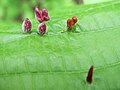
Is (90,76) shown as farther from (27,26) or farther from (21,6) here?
(21,6)

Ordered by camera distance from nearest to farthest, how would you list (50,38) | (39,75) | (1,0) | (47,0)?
(39,75) < (50,38) < (1,0) < (47,0)

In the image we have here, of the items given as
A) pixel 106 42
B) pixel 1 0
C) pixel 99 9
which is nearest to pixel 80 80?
pixel 106 42

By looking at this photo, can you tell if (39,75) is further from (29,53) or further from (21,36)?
(21,36)

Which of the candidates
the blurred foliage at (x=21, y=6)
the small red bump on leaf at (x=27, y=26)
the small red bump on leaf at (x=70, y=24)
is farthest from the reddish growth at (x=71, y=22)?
the blurred foliage at (x=21, y=6)

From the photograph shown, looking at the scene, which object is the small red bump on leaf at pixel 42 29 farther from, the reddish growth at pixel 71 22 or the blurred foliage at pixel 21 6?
A: the blurred foliage at pixel 21 6

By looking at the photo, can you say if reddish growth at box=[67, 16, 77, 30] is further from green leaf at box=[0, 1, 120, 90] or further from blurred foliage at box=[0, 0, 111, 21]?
blurred foliage at box=[0, 0, 111, 21]

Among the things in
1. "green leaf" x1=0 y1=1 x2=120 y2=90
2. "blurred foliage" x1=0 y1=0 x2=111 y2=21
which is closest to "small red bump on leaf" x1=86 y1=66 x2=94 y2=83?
"green leaf" x1=0 y1=1 x2=120 y2=90

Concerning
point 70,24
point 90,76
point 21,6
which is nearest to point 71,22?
point 70,24

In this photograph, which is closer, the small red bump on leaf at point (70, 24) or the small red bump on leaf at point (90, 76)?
the small red bump on leaf at point (90, 76)
